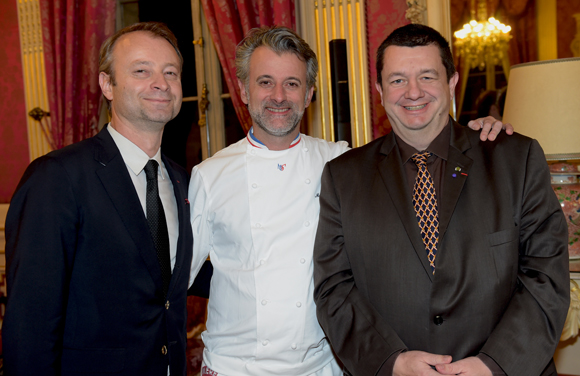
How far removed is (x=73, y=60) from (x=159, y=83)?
101 inches

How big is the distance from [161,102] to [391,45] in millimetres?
797

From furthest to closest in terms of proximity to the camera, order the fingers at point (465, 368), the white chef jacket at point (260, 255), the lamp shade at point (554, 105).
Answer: the lamp shade at point (554, 105)
the white chef jacket at point (260, 255)
the fingers at point (465, 368)

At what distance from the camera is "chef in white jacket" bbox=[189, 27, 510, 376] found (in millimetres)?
1638

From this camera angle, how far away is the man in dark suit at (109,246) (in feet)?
4.31

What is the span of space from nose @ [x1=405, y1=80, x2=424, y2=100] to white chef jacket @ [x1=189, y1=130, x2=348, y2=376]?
1.44ft

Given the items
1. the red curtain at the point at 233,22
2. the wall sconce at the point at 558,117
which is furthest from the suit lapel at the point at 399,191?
the red curtain at the point at 233,22

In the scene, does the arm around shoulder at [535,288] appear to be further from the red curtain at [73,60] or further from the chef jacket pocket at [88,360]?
the red curtain at [73,60]

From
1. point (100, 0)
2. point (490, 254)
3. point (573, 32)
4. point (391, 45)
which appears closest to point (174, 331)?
point (490, 254)

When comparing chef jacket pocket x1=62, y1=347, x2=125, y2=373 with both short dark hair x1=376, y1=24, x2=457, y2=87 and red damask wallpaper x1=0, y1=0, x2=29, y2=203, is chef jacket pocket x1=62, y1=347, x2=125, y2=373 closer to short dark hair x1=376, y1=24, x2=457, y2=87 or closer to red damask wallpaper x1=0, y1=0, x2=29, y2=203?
short dark hair x1=376, y1=24, x2=457, y2=87

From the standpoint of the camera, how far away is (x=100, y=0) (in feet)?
12.5

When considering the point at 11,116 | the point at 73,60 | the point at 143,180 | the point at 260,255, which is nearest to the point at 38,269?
the point at 143,180

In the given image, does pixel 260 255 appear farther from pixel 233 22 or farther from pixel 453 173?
pixel 233 22

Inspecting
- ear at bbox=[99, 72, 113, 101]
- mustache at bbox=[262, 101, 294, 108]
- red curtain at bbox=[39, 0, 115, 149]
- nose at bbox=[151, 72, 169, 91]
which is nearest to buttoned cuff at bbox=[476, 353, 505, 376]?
mustache at bbox=[262, 101, 294, 108]

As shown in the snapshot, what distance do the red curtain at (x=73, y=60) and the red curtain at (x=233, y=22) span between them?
968 millimetres
